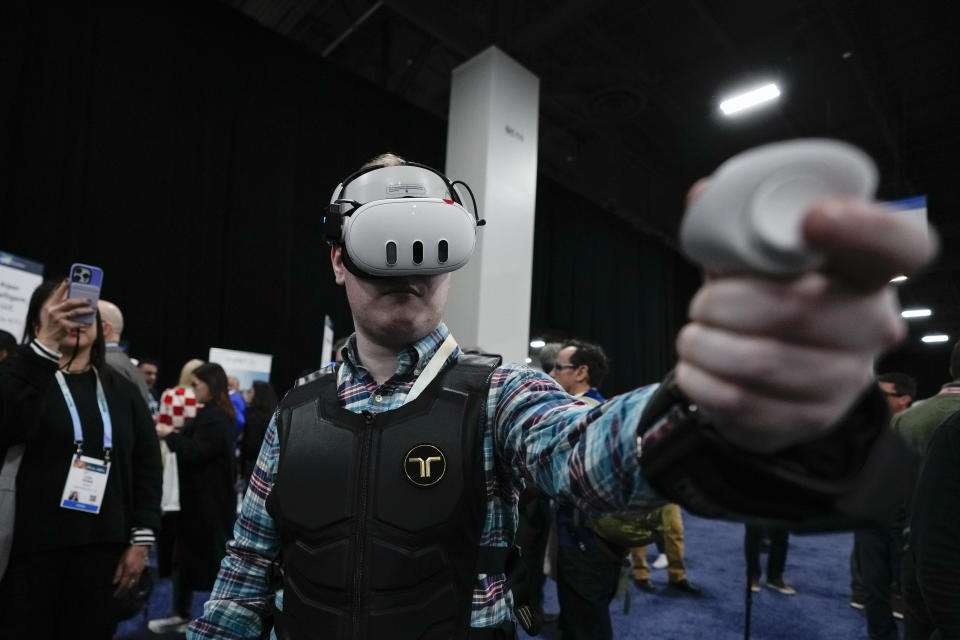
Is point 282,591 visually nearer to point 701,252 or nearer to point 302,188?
point 701,252

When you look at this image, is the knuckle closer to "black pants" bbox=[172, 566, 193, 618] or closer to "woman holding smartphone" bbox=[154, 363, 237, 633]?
"woman holding smartphone" bbox=[154, 363, 237, 633]

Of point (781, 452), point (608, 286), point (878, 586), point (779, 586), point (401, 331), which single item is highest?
point (608, 286)

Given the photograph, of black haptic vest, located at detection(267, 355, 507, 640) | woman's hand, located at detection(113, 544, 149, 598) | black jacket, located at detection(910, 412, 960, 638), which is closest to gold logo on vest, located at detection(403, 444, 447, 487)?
black haptic vest, located at detection(267, 355, 507, 640)

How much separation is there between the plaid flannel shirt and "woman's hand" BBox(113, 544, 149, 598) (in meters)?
0.96

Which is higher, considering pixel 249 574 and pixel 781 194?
pixel 781 194

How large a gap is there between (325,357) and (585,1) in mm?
3622

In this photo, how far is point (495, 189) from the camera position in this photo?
13.6 feet

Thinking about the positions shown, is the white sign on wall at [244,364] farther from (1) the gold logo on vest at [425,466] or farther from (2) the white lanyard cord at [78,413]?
(1) the gold logo on vest at [425,466]

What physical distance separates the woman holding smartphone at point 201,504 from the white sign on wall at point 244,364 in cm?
234

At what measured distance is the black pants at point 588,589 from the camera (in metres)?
2.03

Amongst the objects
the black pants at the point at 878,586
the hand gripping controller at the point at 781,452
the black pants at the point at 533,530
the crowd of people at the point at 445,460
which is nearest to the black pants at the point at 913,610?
the crowd of people at the point at 445,460

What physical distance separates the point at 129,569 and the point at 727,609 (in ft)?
10.3

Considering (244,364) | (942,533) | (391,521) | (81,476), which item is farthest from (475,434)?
(244,364)

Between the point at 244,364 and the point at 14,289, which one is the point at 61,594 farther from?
the point at 244,364
